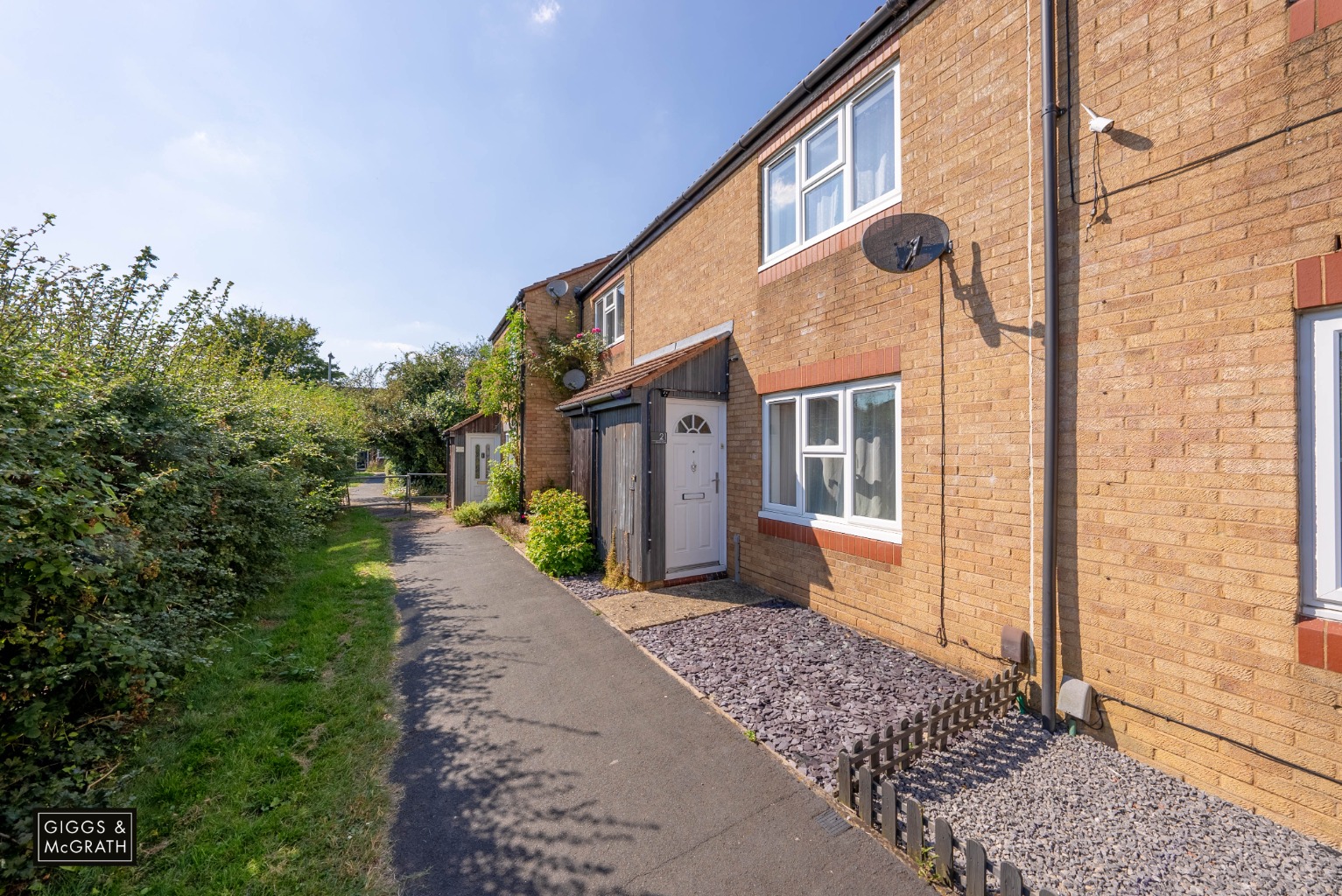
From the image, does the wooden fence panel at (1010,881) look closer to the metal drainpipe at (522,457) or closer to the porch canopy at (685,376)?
the porch canopy at (685,376)

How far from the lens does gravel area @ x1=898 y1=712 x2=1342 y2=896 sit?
2.36m

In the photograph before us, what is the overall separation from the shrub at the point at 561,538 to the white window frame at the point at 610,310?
4.17 m

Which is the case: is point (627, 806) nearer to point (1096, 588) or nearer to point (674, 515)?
point (1096, 588)

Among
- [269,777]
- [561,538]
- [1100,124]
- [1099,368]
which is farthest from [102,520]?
[1100,124]

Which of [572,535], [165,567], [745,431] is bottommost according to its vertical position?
[572,535]

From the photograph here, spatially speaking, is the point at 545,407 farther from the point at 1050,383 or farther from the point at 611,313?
the point at 1050,383

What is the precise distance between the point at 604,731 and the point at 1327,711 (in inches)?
159

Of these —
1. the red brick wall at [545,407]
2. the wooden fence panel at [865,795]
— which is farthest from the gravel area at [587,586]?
the red brick wall at [545,407]

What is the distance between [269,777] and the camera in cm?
322

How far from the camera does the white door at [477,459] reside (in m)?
17.5

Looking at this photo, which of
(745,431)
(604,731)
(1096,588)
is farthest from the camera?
(745,431)

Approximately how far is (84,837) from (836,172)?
7615 mm

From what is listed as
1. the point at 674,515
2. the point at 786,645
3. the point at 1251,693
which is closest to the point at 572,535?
the point at 674,515

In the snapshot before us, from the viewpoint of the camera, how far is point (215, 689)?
4.23 m
